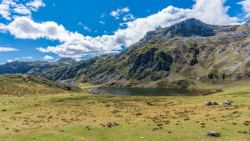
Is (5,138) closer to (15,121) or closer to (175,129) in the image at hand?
(15,121)

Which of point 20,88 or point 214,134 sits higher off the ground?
point 20,88

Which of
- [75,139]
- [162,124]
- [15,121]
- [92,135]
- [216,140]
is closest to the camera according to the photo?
[216,140]

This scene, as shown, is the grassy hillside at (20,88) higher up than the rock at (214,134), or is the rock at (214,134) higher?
the grassy hillside at (20,88)

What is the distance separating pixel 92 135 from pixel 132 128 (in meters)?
6.68

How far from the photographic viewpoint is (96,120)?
49719 mm

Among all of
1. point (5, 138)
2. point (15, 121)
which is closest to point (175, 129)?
point (5, 138)

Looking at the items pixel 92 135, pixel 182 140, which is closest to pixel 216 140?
pixel 182 140

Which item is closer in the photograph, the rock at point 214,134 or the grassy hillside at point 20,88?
the rock at point 214,134

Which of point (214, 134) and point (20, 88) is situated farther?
point (20, 88)

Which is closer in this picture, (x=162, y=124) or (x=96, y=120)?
(x=162, y=124)

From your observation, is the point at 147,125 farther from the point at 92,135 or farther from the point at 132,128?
the point at 92,135

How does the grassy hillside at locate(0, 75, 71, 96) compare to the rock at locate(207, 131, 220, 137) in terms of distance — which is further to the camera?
the grassy hillside at locate(0, 75, 71, 96)

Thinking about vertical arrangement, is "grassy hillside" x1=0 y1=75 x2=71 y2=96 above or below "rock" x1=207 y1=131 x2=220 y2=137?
above

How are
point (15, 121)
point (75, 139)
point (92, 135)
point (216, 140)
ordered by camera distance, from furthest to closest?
point (15, 121)
point (92, 135)
point (75, 139)
point (216, 140)
